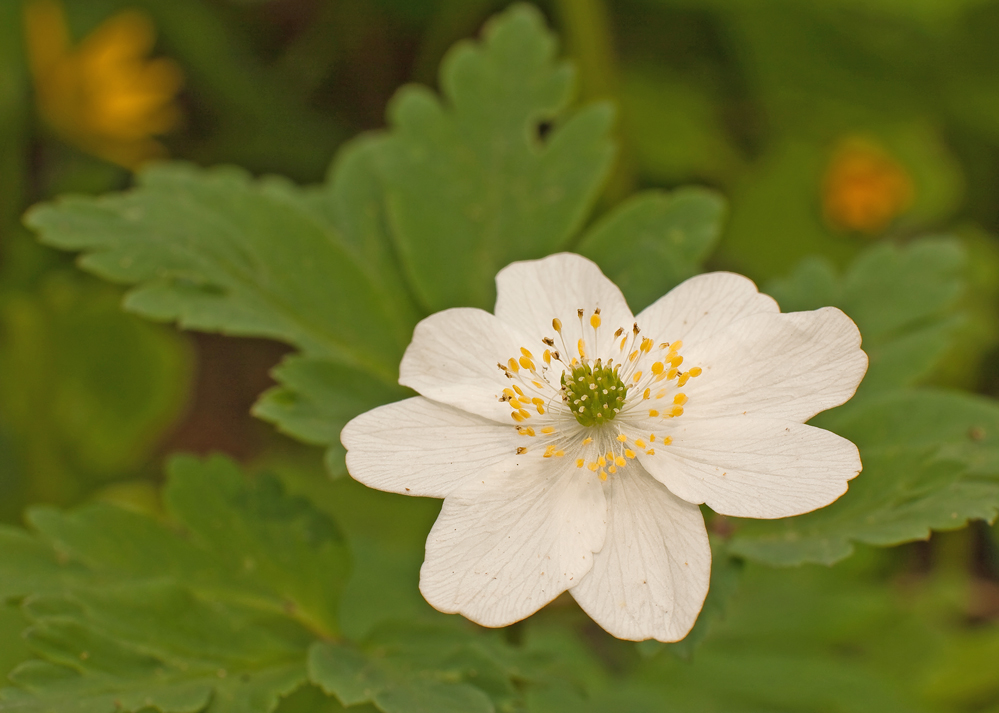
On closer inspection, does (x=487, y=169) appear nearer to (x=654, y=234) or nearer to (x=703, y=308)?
(x=654, y=234)

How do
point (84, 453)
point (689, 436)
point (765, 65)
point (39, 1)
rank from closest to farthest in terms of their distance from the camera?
point (689, 436) < point (84, 453) < point (39, 1) < point (765, 65)

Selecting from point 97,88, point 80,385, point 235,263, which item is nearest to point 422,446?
point 235,263

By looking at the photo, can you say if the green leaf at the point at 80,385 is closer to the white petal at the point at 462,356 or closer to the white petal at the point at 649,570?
the white petal at the point at 462,356

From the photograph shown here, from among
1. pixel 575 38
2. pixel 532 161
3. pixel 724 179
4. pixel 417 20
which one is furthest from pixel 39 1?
pixel 724 179

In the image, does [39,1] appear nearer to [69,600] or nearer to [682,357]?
[69,600]

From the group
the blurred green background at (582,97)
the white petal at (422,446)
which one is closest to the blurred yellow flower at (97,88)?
the blurred green background at (582,97)
